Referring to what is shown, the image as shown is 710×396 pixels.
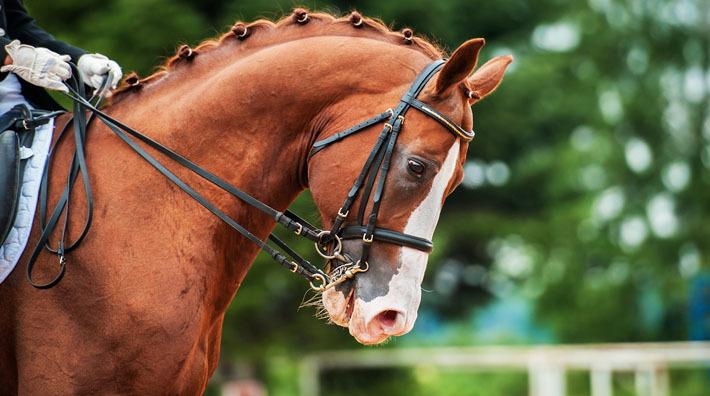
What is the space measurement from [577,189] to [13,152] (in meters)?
16.9

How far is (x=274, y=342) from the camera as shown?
49.6 feet

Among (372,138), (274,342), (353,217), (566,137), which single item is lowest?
(353,217)

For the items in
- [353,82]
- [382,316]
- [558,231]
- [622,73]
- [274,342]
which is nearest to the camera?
[382,316]

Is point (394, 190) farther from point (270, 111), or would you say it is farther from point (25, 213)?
point (25, 213)

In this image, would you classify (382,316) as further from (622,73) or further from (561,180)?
(622,73)

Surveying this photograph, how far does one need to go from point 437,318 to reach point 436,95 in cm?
1588

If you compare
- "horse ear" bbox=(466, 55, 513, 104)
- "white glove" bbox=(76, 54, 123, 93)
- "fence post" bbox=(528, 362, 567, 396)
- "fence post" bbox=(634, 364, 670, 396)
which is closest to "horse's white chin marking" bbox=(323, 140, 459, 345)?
"horse ear" bbox=(466, 55, 513, 104)

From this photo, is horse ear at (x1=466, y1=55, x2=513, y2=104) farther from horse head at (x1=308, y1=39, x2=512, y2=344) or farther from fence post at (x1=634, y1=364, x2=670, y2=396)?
fence post at (x1=634, y1=364, x2=670, y2=396)

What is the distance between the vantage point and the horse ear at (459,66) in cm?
442

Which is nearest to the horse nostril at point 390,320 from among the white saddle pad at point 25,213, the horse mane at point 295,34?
the horse mane at point 295,34

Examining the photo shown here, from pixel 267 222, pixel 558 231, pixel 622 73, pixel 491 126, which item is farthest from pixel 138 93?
pixel 622 73

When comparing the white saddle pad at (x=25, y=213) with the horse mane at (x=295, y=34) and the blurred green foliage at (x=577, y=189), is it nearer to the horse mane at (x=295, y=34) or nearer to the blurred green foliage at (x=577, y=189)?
the horse mane at (x=295, y=34)

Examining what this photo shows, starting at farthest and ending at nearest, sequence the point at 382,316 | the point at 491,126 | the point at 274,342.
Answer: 1. the point at 491,126
2. the point at 274,342
3. the point at 382,316

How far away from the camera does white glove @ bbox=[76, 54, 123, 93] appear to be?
4.98 meters
